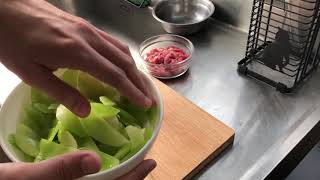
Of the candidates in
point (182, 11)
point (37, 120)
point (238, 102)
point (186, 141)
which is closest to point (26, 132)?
point (37, 120)

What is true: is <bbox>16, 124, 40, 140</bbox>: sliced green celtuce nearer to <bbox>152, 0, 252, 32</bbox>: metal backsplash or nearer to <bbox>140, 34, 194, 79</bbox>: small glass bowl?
<bbox>140, 34, 194, 79</bbox>: small glass bowl

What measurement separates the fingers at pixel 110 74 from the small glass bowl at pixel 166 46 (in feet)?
0.87

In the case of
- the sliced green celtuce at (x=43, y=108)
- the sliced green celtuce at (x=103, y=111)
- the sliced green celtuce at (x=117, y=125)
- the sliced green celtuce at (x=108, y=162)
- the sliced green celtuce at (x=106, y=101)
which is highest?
the sliced green celtuce at (x=103, y=111)

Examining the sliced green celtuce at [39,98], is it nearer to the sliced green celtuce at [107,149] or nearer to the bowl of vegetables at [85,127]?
the bowl of vegetables at [85,127]

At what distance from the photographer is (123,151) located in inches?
19.3

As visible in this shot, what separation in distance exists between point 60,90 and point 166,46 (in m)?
0.43

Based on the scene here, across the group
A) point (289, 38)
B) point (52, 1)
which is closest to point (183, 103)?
point (289, 38)

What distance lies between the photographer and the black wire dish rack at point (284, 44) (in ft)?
2.17

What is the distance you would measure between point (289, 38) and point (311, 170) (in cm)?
41

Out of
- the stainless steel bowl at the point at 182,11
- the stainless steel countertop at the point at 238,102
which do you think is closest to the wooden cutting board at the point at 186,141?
the stainless steel countertop at the point at 238,102

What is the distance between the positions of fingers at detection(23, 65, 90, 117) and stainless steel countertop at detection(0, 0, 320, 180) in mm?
229

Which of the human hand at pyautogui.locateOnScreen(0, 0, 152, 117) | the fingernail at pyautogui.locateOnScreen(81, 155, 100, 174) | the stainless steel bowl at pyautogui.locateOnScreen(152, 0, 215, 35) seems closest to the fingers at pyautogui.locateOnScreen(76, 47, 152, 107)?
the human hand at pyautogui.locateOnScreen(0, 0, 152, 117)

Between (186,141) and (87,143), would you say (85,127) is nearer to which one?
(87,143)

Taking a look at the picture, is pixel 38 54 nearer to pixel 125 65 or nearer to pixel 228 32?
Result: pixel 125 65
